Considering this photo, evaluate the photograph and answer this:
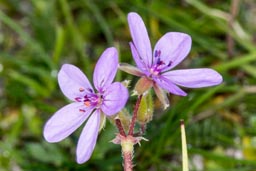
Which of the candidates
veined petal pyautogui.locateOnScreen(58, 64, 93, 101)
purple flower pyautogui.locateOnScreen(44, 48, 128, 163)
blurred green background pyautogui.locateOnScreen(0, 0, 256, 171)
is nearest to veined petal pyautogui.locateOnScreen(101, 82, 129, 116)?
purple flower pyautogui.locateOnScreen(44, 48, 128, 163)

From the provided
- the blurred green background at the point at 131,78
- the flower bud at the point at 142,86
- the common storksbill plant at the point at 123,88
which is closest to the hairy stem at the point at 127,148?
the common storksbill plant at the point at 123,88

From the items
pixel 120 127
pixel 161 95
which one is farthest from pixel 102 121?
pixel 161 95

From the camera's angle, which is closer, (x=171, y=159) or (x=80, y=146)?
(x=80, y=146)

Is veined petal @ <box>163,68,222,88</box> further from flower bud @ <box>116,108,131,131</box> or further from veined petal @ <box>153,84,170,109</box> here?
flower bud @ <box>116,108,131,131</box>

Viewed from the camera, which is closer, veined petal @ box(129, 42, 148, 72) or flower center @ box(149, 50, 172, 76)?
veined petal @ box(129, 42, 148, 72)

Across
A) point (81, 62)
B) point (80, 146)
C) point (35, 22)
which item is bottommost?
point (80, 146)

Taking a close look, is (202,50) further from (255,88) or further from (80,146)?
(80,146)

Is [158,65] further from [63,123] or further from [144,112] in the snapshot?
[63,123]

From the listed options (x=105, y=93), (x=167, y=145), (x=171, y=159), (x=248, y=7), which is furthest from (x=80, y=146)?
(x=248, y=7)
